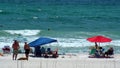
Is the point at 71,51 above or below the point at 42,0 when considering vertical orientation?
below

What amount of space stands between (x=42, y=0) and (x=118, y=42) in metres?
123

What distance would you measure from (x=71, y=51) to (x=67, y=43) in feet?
13.7

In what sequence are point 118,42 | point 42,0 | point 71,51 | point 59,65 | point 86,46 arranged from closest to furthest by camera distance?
point 59,65, point 71,51, point 86,46, point 118,42, point 42,0

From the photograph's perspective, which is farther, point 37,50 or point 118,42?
point 118,42

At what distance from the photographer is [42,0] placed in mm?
156875

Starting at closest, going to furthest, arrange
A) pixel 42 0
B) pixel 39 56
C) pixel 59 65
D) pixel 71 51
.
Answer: pixel 59 65, pixel 39 56, pixel 71 51, pixel 42 0

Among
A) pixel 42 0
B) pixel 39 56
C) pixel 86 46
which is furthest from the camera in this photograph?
pixel 42 0

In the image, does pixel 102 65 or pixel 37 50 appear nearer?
pixel 102 65

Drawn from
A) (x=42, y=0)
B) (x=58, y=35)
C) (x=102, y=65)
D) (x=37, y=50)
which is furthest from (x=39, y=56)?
(x=42, y=0)

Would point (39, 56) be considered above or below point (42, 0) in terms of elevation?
below

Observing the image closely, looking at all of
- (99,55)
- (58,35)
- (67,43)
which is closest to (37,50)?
(99,55)

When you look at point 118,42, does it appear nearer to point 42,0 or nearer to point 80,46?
point 80,46

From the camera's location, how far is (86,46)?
104ft

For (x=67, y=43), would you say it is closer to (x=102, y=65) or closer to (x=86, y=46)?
(x=86, y=46)
